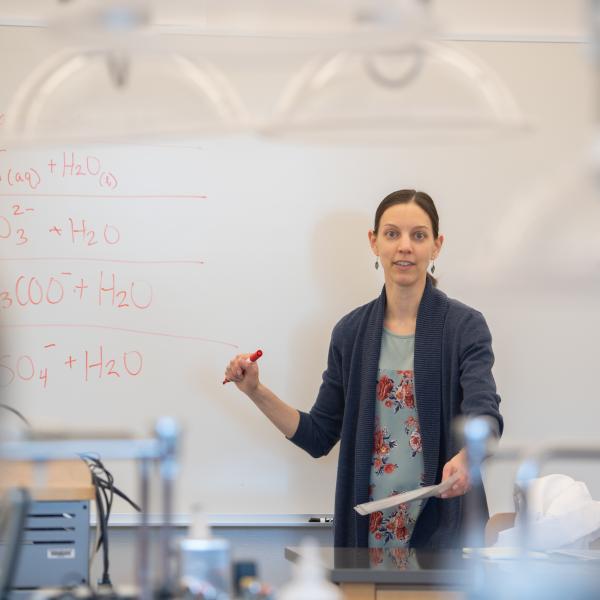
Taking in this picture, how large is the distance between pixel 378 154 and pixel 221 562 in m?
1.91

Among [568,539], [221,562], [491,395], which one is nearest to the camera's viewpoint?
[221,562]

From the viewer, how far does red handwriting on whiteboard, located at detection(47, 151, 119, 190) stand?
2.95 metres

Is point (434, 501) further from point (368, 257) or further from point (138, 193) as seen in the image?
point (138, 193)

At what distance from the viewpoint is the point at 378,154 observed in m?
3.03

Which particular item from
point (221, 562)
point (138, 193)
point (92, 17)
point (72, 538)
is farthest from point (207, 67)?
point (138, 193)

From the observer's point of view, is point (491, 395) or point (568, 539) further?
point (491, 395)

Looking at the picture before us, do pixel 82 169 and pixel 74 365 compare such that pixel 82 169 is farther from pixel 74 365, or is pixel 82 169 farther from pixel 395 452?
pixel 395 452

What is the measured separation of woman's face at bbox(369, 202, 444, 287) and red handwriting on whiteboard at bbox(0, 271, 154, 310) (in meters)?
0.69

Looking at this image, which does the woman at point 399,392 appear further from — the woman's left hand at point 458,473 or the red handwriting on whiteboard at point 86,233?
the red handwriting on whiteboard at point 86,233

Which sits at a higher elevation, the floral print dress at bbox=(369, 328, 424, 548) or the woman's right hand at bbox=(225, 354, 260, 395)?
the woman's right hand at bbox=(225, 354, 260, 395)

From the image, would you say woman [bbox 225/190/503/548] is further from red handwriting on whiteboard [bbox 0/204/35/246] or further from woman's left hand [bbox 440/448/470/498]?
red handwriting on whiteboard [bbox 0/204/35/246]

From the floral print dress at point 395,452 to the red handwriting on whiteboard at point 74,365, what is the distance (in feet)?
2.38

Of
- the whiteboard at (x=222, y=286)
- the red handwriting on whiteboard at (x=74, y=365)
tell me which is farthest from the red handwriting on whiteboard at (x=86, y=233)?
the red handwriting on whiteboard at (x=74, y=365)

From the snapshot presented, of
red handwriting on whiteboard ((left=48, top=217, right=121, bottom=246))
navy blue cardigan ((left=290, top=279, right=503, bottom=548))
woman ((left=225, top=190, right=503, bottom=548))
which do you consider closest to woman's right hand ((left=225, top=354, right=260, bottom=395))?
woman ((left=225, top=190, right=503, bottom=548))
